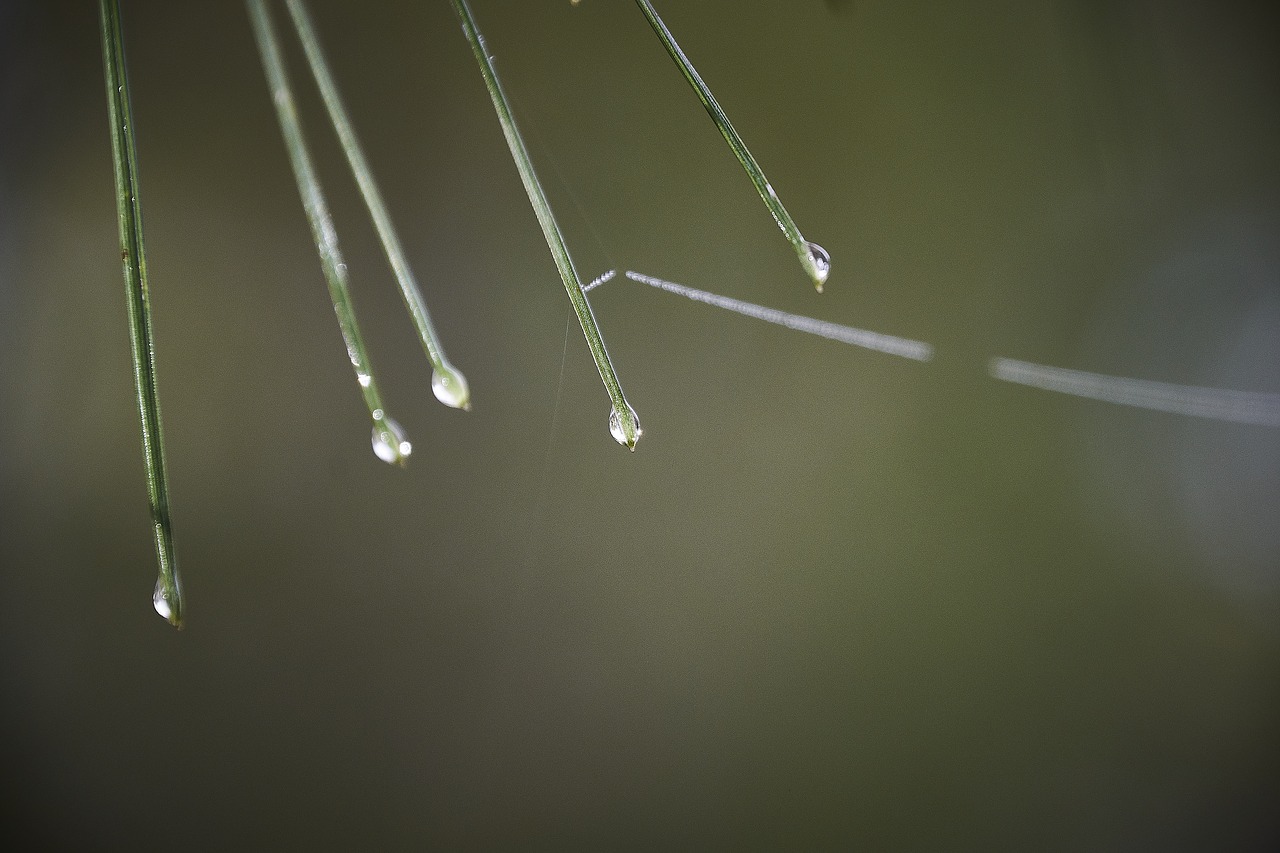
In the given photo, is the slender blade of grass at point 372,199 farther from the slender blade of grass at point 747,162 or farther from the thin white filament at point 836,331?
the thin white filament at point 836,331

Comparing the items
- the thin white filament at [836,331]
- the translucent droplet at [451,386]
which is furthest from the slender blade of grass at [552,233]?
the thin white filament at [836,331]

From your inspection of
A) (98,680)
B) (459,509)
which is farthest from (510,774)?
(98,680)

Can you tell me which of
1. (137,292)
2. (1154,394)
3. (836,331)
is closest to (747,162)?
(137,292)

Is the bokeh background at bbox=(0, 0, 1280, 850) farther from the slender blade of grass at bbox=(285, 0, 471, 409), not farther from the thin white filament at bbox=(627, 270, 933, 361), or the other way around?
the slender blade of grass at bbox=(285, 0, 471, 409)

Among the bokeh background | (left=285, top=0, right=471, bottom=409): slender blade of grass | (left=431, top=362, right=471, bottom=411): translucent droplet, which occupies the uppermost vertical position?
(left=285, top=0, right=471, bottom=409): slender blade of grass

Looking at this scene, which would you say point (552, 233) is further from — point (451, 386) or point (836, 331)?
point (836, 331)

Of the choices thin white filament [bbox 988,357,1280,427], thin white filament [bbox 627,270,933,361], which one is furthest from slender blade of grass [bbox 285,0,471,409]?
thin white filament [bbox 988,357,1280,427]

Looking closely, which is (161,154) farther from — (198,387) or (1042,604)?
(1042,604)
